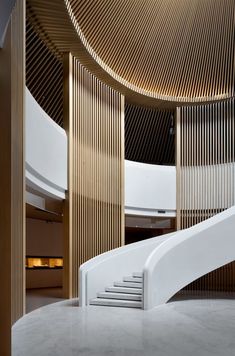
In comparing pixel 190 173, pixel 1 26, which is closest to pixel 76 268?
pixel 190 173

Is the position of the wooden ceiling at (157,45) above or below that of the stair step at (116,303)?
above

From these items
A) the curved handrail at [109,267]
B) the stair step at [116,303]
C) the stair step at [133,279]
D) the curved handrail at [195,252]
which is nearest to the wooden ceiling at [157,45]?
the curved handrail at [109,267]

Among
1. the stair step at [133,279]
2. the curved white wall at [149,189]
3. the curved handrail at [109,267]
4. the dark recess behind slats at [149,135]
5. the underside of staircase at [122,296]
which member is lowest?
the underside of staircase at [122,296]

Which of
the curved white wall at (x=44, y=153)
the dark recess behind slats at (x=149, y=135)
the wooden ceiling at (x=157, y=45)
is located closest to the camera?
the curved white wall at (x=44, y=153)

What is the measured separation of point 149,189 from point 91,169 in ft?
8.87

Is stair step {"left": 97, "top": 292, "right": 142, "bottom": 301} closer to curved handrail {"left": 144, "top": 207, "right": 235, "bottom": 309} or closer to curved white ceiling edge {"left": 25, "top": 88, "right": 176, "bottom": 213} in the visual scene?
curved handrail {"left": 144, "top": 207, "right": 235, "bottom": 309}

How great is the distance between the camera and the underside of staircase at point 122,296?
328 inches

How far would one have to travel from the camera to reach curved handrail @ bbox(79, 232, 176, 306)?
8.55 meters

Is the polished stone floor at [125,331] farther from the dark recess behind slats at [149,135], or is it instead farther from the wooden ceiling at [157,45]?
the dark recess behind slats at [149,135]

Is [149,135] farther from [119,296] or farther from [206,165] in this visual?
[119,296]

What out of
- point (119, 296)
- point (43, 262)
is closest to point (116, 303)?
point (119, 296)

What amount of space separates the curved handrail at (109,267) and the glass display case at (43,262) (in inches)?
164

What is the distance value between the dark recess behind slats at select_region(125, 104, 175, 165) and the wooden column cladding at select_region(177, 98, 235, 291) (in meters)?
2.43

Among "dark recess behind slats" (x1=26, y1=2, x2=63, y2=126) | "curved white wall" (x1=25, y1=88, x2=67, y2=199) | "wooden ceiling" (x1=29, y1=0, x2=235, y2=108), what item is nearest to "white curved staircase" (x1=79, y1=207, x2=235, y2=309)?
"curved white wall" (x1=25, y1=88, x2=67, y2=199)
